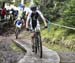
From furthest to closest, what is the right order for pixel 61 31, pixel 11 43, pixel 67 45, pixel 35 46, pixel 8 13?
pixel 8 13 < pixel 11 43 < pixel 61 31 < pixel 67 45 < pixel 35 46

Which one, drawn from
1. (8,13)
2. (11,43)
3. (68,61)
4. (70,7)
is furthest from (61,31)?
(8,13)

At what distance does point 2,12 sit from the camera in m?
26.1

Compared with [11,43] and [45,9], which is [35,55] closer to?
[11,43]

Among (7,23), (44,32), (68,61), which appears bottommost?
(7,23)

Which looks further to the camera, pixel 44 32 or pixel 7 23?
pixel 7 23

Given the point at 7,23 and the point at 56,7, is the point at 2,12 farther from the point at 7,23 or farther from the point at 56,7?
the point at 56,7

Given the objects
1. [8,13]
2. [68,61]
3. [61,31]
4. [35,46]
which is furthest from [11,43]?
[8,13]

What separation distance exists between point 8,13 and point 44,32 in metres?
10.3

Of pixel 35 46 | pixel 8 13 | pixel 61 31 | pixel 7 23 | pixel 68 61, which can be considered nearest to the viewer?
pixel 68 61

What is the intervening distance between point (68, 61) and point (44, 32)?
21.7 feet

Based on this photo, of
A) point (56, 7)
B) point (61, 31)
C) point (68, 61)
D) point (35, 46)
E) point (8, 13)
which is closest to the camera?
point (68, 61)

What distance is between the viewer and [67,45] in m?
14.9

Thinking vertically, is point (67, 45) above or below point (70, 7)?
below

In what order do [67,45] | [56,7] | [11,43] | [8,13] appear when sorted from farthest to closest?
[8,13]
[56,7]
[11,43]
[67,45]
